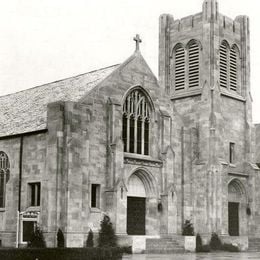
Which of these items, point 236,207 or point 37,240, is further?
point 236,207

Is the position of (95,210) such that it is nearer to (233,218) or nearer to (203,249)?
(203,249)

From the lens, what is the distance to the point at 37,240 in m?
38.0

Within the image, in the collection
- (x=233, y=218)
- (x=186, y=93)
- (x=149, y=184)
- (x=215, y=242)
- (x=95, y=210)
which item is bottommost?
(x=215, y=242)

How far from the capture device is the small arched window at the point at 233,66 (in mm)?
52188

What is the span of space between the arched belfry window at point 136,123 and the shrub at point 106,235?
5.92 m

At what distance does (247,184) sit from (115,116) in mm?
15985

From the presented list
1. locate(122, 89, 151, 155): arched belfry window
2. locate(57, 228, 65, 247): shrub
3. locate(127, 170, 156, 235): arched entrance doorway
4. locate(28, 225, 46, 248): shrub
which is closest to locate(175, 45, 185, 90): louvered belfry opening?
locate(122, 89, 151, 155): arched belfry window

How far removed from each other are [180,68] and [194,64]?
1.56 metres

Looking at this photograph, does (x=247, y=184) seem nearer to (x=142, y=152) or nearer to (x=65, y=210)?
(x=142, y=152)

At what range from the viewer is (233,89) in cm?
5219

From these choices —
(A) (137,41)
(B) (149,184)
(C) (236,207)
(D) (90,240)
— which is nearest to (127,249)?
(D) (90,240)

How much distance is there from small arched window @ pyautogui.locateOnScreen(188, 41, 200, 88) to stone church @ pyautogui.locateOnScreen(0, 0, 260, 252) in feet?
0.31

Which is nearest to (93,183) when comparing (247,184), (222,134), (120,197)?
(120,197)

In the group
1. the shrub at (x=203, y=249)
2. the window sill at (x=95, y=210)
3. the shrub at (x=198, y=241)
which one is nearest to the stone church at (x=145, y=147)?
the window sill at (x=95, y=210)
